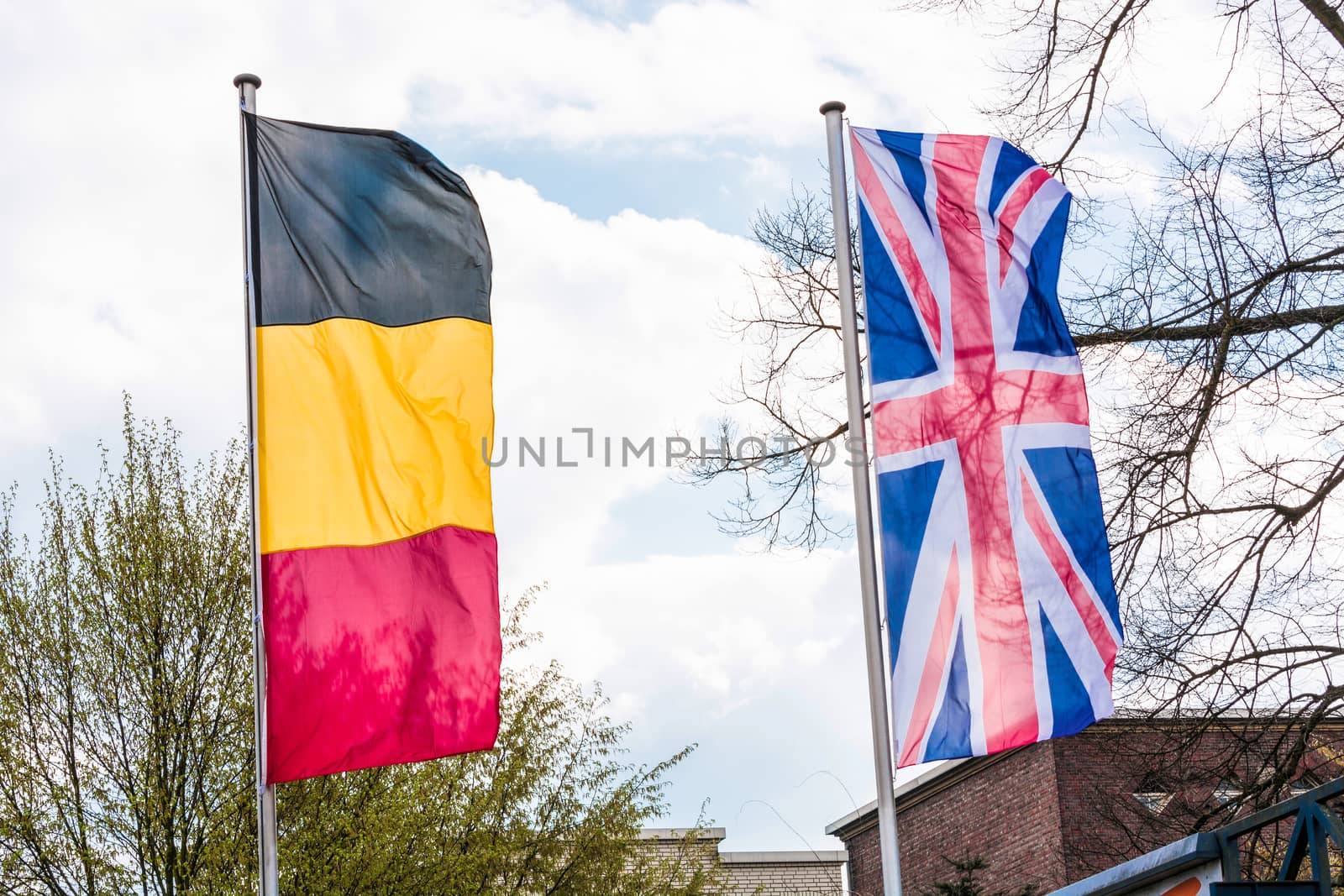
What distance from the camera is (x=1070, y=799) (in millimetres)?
25203

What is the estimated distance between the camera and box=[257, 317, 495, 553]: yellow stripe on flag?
763 cm

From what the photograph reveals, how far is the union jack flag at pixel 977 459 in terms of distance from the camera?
7453 millimetres

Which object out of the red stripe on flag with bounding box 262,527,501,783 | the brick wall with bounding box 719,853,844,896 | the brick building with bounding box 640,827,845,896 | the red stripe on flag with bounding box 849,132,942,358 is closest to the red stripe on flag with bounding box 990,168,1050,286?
the red stripe on flag with bounding box 849,132,942,358

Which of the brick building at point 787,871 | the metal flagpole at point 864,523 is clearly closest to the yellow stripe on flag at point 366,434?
the metal flagpole at point 864,523

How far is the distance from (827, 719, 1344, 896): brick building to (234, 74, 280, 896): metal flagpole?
6600 mm

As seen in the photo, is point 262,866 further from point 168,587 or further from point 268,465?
point 168,587

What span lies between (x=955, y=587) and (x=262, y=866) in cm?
377

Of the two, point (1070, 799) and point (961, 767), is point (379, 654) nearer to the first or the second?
point (1070, 799)

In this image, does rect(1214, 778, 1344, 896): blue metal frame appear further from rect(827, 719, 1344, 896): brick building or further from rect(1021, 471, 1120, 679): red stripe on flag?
rect(827, 719, 1344, 896): brick building

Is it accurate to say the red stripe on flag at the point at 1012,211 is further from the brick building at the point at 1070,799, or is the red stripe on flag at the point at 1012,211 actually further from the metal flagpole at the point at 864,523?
the brick building at the point at 1070,799

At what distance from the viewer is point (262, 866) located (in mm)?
7152

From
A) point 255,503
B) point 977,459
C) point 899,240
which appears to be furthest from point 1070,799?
point 255,503

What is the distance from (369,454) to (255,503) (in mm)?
668

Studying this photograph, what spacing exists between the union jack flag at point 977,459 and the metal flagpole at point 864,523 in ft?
0.46
